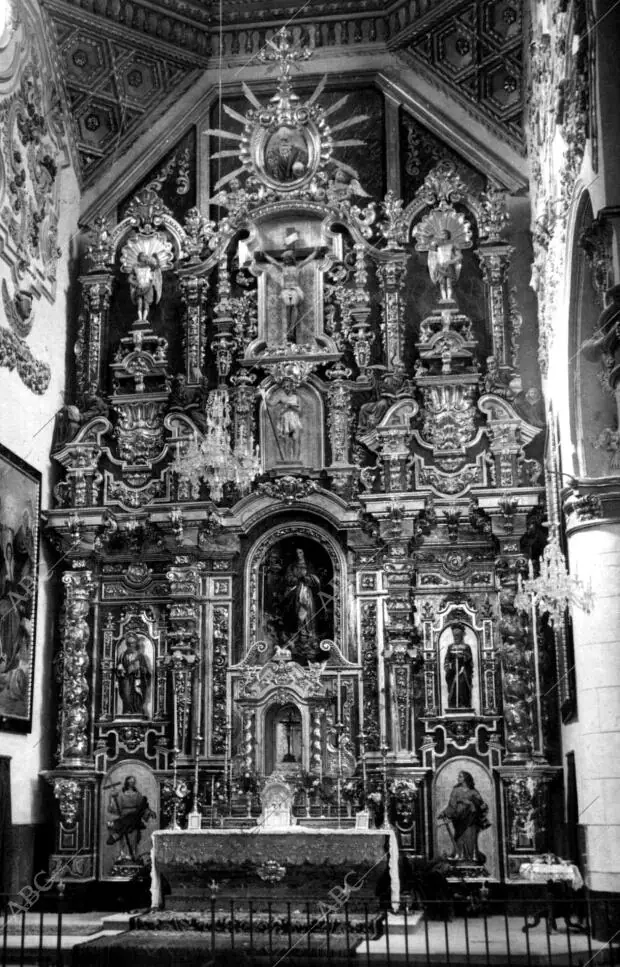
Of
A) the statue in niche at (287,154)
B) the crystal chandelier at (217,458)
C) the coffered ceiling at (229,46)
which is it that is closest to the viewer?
the crystal chandelier at (217,458)

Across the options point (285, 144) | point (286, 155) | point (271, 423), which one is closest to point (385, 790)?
point (271, 423)

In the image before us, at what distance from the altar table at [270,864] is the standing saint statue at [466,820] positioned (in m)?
1.52

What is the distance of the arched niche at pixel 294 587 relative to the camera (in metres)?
17.2

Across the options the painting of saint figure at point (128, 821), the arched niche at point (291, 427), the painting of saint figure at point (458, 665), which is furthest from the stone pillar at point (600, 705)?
the painting of saint figure at point (128, 821)

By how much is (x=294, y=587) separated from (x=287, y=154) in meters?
6.54

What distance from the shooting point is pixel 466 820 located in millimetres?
15883

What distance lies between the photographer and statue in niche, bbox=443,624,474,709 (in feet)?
54.2

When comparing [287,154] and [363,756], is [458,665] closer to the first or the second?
Result: [363,756]

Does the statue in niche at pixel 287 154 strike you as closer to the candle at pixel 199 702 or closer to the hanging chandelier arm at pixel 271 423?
the hanging chandelier arm at pixel 271 423

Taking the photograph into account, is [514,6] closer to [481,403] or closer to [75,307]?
[481,403]

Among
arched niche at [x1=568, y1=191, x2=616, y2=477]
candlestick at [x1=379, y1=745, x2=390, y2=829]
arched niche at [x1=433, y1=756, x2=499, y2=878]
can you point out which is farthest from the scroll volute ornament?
arched niche at [x1=568, y1=191, x2=616, y2=477]

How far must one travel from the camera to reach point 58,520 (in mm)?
17516

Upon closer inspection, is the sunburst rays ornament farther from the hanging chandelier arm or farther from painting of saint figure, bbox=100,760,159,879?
painting of saint figure, bbox=100,760,159,879

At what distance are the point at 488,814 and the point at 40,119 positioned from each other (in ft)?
37.6
